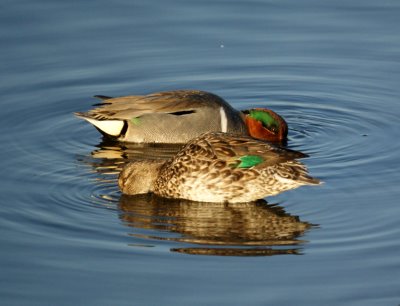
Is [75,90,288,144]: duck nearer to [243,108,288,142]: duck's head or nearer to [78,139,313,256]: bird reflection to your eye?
[243,108,288,142]: duck's head

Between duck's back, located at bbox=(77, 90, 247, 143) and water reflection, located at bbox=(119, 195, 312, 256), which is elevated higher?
duck's back, located at bbox=(77, 90, 247, 143)

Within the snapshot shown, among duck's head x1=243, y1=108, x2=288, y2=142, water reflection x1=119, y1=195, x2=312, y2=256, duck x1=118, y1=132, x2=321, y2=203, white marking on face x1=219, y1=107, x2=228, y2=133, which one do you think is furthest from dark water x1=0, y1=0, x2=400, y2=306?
white marking on face x1=219, y1=107, x2=228, y2=133

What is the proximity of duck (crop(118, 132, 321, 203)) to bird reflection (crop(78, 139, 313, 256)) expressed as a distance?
127 millimetres

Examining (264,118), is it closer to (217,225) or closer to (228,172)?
(228,172)

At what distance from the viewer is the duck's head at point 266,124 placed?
13703 millimetres

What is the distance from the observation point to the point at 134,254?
967 centimetres

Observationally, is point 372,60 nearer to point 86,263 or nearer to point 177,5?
point 177,5

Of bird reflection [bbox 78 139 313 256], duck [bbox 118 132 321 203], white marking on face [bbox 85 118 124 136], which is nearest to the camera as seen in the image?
bird reflection [bbox 78 139 313 256]

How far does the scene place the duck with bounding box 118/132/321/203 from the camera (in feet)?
35.9

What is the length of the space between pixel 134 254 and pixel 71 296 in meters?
1.04

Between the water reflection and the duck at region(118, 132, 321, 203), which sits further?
the duck at region(118, 132, 321, 203)

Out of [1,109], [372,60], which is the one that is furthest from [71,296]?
[372,60]

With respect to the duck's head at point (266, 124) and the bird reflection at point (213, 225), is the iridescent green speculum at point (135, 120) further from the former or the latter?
the bird reflection at point (213, 225)

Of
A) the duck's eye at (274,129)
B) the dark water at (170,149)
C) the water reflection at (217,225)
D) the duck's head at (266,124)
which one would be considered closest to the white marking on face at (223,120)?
the duck's head at (266,124)
